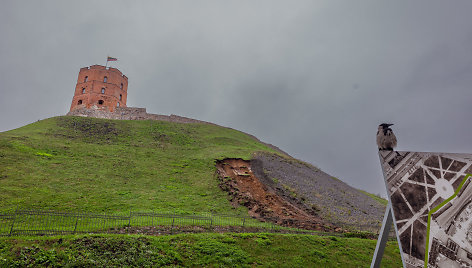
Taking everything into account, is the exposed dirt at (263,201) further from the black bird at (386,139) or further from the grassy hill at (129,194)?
the black bird at (386,139)

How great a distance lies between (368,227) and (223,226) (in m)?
12.6

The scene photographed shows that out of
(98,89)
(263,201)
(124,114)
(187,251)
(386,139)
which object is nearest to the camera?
(386,139)

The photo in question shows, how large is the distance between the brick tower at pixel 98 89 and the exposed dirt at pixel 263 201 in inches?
1436

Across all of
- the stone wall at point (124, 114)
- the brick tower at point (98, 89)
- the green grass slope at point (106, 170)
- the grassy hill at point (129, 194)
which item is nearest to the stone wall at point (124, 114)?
the stone wall at point (124, 114)

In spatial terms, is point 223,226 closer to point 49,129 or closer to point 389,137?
point 389,137

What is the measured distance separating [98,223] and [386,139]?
48.8 feet

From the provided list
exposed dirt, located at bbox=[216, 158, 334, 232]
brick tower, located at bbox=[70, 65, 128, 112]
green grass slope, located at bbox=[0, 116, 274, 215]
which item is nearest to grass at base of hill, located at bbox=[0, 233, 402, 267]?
exposed dirt, located at bbox=[216, 158, 334, 232]

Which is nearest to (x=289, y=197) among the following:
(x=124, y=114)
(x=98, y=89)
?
(x=124, y=114)

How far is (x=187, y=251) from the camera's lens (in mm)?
11930

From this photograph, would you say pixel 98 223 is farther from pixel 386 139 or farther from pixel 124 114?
pixel 124 114

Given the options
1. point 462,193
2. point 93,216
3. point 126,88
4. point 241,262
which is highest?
point 126,88

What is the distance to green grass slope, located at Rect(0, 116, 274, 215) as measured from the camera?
62.6 ft

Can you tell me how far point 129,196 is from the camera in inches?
827

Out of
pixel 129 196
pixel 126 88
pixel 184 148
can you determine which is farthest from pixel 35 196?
pixel 126 88
